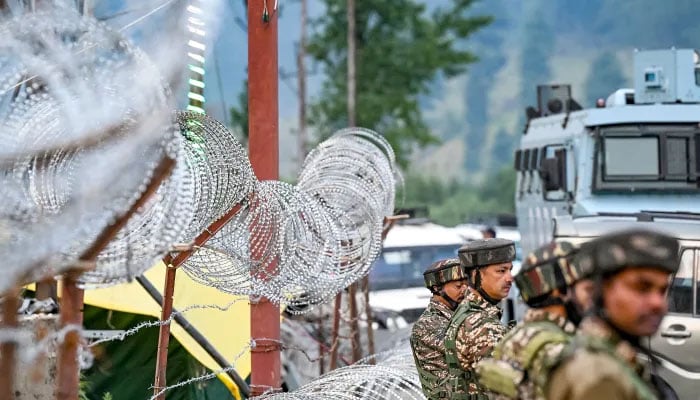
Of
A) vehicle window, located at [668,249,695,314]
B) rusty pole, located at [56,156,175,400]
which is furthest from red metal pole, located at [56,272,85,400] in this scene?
vehicle window, located at [668,249,695,314]

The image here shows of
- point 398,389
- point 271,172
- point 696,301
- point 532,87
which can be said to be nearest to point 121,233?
point 398,389

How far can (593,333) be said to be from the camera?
3.46 meters

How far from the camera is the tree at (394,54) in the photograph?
119 feet

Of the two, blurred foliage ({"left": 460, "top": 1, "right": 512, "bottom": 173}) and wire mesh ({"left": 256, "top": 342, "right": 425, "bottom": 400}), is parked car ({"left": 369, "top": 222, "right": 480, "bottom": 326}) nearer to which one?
wire mesh ({"left": 256, "top": 342, "right": 425, "bottom": 400})

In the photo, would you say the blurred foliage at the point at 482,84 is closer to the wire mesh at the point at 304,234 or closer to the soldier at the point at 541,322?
the wire mesh at the point at 304,234

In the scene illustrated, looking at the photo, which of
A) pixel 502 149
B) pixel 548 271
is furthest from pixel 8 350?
pixel 502 149

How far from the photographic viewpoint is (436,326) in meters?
6.69

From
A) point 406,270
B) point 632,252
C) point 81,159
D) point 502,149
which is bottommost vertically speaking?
point 406,270

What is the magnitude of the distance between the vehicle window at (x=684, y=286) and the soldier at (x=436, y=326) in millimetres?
3742

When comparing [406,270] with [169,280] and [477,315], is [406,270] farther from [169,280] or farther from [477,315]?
[477,315]

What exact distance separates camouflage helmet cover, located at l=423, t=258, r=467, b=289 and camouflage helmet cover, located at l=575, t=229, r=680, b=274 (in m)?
3.43

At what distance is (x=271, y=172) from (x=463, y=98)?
114 metres

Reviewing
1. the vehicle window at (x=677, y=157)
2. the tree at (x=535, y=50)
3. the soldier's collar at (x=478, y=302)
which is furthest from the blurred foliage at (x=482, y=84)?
the soldier's collar at (x=478, y=302)

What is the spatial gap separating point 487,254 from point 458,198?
197 ft
